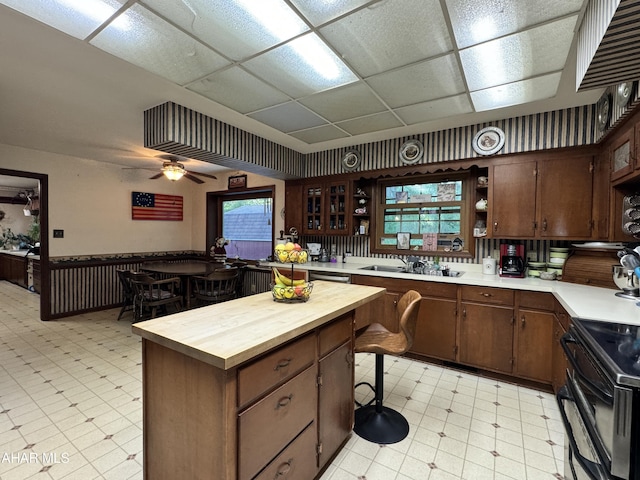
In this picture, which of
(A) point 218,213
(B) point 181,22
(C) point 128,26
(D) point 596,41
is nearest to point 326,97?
(B) point 181,22

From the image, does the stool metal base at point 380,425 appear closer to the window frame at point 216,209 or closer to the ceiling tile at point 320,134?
the ceiling tile at point 320,134

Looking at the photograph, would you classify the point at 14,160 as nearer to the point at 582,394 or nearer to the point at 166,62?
the point at 166,62

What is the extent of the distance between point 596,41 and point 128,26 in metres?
2.45

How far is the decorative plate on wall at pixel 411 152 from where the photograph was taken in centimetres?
361

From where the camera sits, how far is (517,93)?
238cm

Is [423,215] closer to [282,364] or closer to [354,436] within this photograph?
[354,436]

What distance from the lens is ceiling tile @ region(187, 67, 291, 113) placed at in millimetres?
2205

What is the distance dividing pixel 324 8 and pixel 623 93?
2061 millimetres

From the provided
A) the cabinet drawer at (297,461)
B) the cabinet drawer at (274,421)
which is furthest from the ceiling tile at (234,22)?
the cabinet drawer at (297,461)

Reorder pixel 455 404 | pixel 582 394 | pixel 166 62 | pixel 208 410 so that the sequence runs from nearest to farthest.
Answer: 1. pixel 208 410
2. pixel 582 394
3. pixel 166 62
4. pixel 455 404

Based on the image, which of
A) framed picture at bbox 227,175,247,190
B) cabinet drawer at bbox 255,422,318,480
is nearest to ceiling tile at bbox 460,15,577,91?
cabinet drawer at bbox 255,422,318,480

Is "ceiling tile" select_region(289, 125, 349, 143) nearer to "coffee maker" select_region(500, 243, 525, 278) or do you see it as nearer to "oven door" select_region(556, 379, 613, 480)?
"coffee maker" select_region(500, 243, 525, 278)

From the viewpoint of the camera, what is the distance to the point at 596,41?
1.39m

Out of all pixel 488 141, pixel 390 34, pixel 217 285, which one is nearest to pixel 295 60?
pixel 390 34
